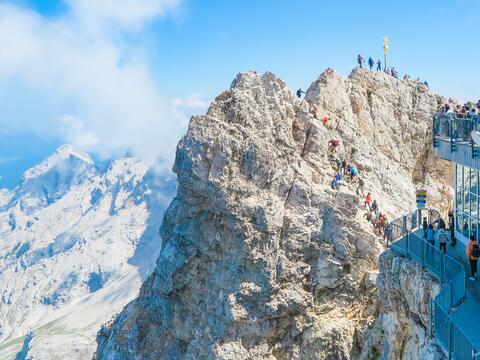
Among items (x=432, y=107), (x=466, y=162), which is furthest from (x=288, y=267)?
(x=432, y=107)

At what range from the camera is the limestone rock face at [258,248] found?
37594mm

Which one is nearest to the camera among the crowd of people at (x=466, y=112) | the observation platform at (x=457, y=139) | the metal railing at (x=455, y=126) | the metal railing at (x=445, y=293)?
the metal railing at (x=445, y=293)

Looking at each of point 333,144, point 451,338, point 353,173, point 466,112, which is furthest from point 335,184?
point 451,338

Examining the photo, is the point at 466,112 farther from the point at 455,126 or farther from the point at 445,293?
the point at 445,293

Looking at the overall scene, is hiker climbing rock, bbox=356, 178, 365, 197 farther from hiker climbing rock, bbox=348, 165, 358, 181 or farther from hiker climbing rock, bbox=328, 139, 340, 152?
hiker climbing rock, bbox=328, 139, 340, 152

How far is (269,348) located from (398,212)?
16041 millimetres

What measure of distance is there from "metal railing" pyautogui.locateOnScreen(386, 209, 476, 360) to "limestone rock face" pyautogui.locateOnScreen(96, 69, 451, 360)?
14.0 metres

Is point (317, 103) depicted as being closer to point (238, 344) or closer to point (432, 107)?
point (432, 107)

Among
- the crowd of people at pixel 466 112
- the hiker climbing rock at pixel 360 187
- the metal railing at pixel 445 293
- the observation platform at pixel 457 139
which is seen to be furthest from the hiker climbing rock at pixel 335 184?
the metal railing at pixel 445 293

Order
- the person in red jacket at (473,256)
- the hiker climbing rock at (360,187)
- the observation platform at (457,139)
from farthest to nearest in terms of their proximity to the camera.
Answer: the hiker climbing rock at (360,187), the observation platform at (457,139), the person in red jacket at (473,256)

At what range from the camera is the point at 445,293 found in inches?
715

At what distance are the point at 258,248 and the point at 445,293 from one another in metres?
21.2

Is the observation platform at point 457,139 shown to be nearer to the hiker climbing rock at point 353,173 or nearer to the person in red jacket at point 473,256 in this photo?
the person in red jacket at point 473,256

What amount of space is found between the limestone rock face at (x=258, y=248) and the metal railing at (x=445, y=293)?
14.0 m
